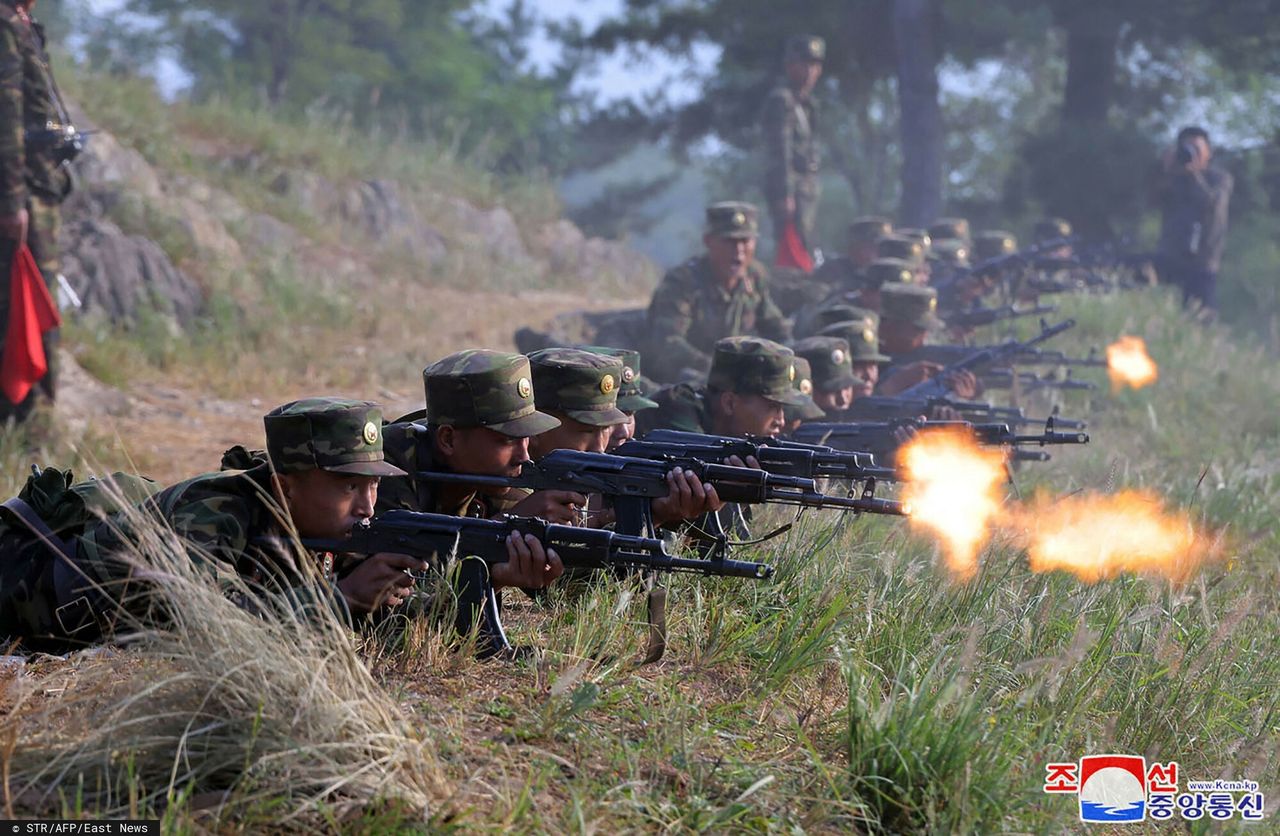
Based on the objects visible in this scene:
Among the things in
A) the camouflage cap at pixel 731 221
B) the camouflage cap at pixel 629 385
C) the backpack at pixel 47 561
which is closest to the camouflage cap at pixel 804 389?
the camouflage cap at pixel 629 385

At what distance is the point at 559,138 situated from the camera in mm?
42562

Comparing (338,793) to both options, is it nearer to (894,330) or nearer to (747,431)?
(747,431)

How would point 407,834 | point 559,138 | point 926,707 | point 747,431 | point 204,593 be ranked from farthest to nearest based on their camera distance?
1. point 559,138
2. point 747,431
3. point 926,707
4. point 204,593
5. point 407,834

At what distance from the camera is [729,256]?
11281 millimetres

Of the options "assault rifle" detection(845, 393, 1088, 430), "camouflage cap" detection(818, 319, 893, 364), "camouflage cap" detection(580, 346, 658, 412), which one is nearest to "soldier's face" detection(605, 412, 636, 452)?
"camouflage cap" detection(580, 346, 658, 412)

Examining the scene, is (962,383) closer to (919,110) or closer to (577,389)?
(577,389)

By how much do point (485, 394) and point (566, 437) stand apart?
746mm

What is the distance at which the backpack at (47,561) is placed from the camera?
434 cm

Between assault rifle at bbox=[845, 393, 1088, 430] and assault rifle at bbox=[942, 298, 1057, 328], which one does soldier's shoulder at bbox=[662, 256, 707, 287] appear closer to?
assault rifle at bbox=[845, 393, 1088, 430]

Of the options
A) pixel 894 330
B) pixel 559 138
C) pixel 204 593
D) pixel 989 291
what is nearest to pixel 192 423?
pixel 894 330

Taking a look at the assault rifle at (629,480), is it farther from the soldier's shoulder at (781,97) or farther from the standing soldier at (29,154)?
the soldier's shoulder at (781,97)

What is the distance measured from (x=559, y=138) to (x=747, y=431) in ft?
121

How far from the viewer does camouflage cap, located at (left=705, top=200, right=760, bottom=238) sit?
1128cm
